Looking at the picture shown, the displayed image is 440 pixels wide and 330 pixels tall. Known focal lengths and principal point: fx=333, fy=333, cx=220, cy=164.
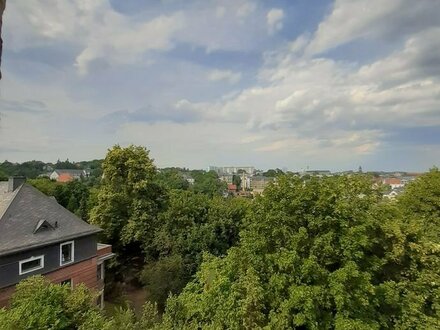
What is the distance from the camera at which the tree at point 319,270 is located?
37.7 feet

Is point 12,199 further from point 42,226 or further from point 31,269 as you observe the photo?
point 31,269

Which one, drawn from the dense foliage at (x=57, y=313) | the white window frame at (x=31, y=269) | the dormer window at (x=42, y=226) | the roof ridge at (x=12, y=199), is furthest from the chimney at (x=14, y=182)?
the dense foliage at (x=57, y=313)

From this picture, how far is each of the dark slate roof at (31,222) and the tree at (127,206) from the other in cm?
737

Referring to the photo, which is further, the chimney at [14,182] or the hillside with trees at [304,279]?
the chimney at [14,182]

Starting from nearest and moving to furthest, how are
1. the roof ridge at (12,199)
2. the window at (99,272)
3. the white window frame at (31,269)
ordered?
the white window frame at (31,269) < the roof ridge at (12,199) < the window at (99,272)

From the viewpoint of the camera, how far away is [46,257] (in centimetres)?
1759

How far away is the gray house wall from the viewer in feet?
51.3

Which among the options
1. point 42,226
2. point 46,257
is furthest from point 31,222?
point 46,257

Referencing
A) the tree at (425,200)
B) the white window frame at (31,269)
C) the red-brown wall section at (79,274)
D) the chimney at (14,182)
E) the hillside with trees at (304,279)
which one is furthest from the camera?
the tree at (425,200)

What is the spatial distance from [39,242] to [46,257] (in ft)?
3.59

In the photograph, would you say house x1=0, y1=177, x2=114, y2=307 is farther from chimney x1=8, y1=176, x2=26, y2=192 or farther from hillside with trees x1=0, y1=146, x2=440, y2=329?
hillside with trees x1=0, y1=146, x2=440, y2=329

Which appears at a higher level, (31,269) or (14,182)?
(14,182)

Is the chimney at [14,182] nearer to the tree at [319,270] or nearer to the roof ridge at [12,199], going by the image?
the roof ridge at [12,199]

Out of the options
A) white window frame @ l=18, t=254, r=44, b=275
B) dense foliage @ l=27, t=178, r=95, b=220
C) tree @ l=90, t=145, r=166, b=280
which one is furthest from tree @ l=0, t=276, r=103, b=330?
dense foliage @ l=27, t=178, r=95, b=220
